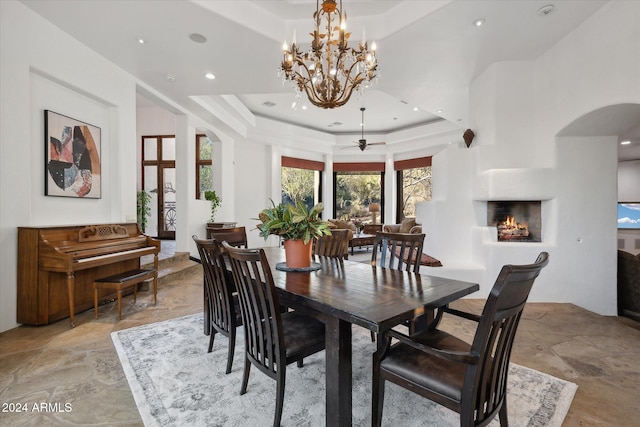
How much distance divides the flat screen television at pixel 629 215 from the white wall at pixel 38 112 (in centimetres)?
997

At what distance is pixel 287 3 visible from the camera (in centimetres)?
308

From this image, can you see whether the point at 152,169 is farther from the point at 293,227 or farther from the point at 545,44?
the point at 545,44

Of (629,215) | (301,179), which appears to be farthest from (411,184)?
(629,215)

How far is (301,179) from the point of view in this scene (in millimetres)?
9180

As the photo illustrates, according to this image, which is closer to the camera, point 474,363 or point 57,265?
point 474,363

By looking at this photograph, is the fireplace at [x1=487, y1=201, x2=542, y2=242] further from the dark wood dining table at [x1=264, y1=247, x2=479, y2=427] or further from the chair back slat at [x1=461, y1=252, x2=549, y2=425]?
the chair back slat at [x1=461, y1=252, x2=549, y2=425]

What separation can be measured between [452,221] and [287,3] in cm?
339

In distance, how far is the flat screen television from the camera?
6.93 m

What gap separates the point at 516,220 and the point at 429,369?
3553mm

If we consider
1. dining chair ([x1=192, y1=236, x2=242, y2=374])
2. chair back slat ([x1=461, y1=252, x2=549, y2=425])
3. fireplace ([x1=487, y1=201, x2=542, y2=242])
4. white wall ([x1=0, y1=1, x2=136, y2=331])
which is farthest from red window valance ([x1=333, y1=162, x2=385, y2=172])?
chair back slat ([x1=461, y1=252, x2=549, y2=425])

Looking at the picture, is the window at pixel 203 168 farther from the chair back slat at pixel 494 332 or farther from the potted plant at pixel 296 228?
the chair back slat at pixel 494 332

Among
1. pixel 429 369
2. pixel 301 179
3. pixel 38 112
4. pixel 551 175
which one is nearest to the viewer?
pixel 429 369

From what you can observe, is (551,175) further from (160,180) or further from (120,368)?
(160,180)

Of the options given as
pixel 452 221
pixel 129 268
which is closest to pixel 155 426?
pixel 129 268
